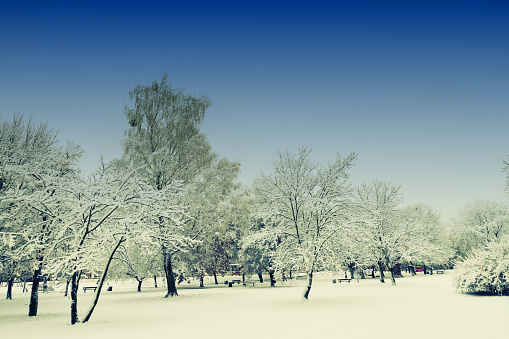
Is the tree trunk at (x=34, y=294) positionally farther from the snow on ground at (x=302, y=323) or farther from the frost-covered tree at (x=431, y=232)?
the frost-covered tree at (x=431, y=232)

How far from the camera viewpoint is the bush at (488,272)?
20.5 metres

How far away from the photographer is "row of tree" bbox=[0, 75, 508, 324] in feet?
45.9

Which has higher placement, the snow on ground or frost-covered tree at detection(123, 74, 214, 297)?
frost-covered tree at detection(123, 74, 214, 297)

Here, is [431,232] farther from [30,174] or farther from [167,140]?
[30,174]

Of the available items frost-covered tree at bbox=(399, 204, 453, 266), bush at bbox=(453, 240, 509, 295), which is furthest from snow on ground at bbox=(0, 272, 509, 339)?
frost-covered tree at bbox=(399, 204, 453, 266)

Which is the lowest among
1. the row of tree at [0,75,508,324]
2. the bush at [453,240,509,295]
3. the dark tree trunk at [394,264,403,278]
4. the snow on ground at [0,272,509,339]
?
A: the dark tree trunk at [394,264,403,278]

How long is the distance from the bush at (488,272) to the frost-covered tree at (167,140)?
2044 centimetres

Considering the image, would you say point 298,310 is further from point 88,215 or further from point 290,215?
point 88,215

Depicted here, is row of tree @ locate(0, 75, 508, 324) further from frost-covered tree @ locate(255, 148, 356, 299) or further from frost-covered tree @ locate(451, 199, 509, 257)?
frost-covered tree @ locate(451, 199, 509, 257)

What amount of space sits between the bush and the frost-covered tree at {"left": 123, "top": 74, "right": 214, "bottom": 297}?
20.4 m

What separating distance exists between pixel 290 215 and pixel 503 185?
1470 cm

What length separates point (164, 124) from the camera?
29000 mm

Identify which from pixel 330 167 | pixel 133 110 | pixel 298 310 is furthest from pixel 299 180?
pixel 133 110

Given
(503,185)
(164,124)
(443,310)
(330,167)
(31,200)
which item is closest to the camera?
(31,200)
